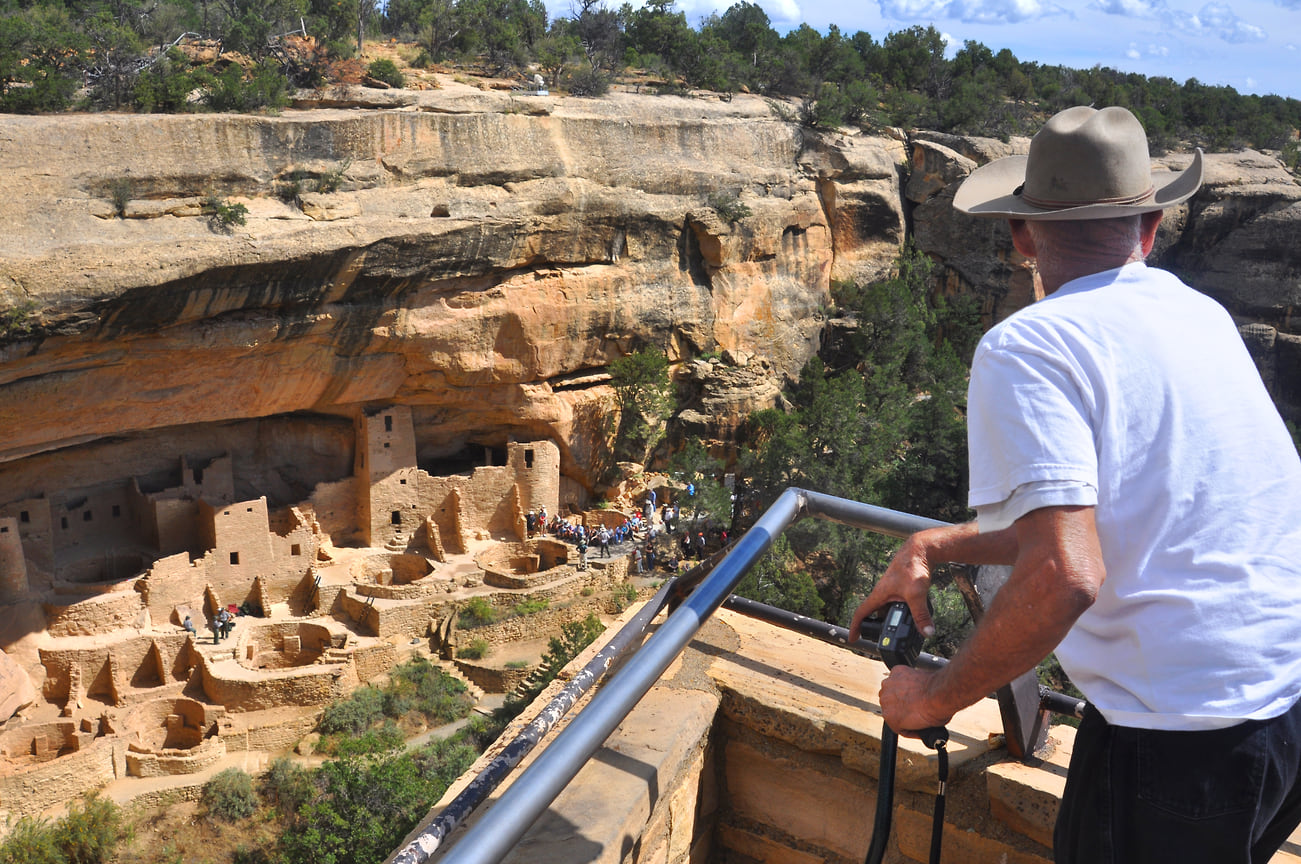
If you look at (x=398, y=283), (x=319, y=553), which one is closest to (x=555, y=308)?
(x=398, y=283)

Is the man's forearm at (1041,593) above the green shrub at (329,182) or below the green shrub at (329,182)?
below

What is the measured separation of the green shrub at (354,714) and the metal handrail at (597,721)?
1165 cm

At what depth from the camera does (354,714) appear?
510 inches

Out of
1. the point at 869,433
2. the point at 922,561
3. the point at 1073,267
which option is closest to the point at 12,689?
the point at 922,561

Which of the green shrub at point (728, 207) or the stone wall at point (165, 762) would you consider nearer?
the stone wall at point (165, 762)

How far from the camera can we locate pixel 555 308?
54.3 feet

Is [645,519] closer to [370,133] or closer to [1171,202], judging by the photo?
[370,133]

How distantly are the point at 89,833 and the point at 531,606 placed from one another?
607 centimetres

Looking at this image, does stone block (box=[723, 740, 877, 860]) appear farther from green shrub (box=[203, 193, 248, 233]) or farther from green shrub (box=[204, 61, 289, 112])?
green shrub (box=[204, 61, 289, 112])

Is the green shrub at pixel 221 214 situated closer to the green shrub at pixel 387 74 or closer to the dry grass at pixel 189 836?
the green shrub at pixel 387 74

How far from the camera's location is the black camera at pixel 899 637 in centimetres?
180

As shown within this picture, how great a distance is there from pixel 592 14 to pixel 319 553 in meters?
16.9

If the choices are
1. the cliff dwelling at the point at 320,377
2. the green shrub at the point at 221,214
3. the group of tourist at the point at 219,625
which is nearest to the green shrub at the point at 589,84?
the cliff dwelling at the point at 320,377

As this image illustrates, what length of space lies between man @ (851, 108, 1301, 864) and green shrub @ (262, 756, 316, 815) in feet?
37.7
